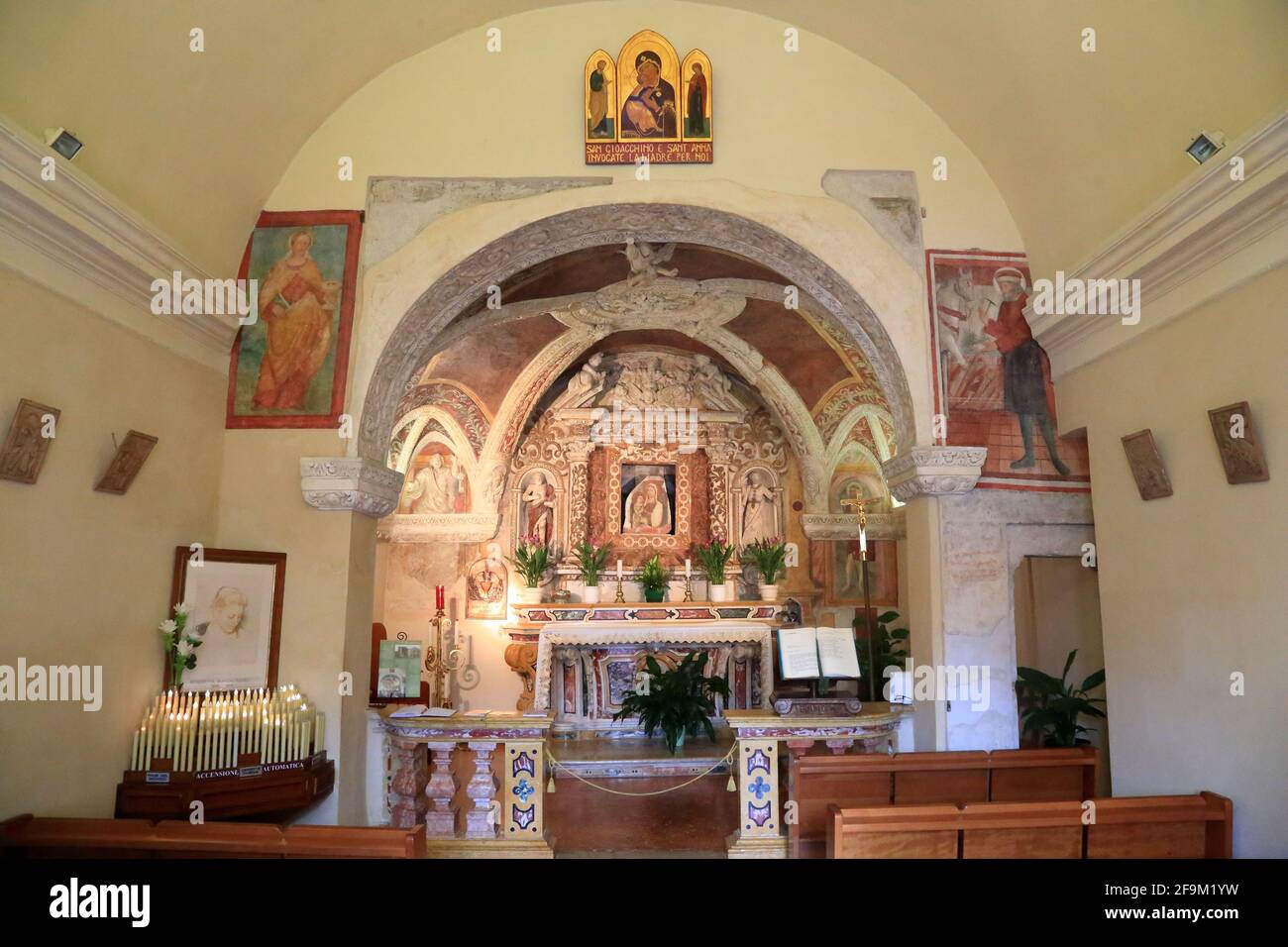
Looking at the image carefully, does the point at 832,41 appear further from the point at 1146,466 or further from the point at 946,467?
the point at 1146,466

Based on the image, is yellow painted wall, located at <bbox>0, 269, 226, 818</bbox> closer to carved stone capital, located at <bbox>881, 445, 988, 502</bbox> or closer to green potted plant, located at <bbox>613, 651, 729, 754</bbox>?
green potted plant, located at <bbox>613, 651, 729, 754</bbox>

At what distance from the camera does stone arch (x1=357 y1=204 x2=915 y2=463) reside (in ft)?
23.4

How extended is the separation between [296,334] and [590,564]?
20.3 feet

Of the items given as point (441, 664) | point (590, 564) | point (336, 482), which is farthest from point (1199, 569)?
point (441, 664)

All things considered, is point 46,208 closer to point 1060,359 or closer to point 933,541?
point 933,541

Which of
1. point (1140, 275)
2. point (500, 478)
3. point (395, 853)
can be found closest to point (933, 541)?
point (1140, 275)

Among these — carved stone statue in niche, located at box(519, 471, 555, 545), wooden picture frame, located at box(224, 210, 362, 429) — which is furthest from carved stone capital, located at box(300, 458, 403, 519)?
carved stone statue in niche, located at box(519, 471, 555, 545)

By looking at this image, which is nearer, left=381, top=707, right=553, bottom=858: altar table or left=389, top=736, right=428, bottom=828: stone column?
left=381, top=707, right=553, bottom=858: altar table

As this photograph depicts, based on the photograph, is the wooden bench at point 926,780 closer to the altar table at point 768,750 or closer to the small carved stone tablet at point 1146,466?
the altar table at point 768,750

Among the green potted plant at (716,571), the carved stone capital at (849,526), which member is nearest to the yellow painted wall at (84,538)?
the green potted plant at (716,571)

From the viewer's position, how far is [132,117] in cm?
550

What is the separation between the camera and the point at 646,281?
9.87m

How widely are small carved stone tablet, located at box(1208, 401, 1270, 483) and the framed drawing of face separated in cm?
656
